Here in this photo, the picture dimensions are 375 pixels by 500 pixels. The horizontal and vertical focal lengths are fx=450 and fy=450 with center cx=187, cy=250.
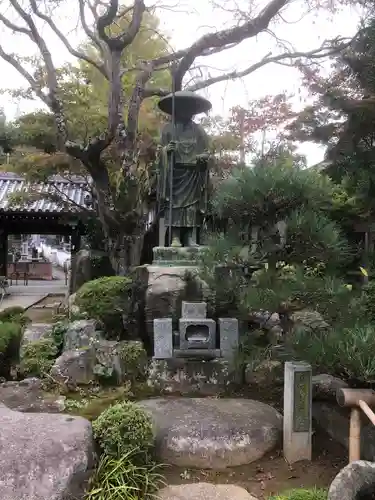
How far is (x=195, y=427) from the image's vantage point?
13.0ft

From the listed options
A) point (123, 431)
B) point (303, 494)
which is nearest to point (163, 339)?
point (123, 431)

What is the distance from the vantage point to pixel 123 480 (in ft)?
10.7

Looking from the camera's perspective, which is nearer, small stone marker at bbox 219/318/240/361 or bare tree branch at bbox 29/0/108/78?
small stone marker at bbox 219/318/240/361

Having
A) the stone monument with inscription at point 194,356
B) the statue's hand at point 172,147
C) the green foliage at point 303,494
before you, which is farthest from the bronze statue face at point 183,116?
the green foliage at point 303,494

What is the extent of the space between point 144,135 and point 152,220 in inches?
100

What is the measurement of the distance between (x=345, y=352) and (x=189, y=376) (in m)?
2.66

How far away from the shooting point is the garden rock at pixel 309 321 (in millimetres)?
3976

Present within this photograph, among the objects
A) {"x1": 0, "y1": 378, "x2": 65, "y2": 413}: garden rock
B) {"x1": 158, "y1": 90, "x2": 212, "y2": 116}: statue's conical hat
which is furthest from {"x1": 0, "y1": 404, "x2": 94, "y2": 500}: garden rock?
{"x1": 158, "y1": 90, "x2": 212, "y2": 116}: statue's conical hat

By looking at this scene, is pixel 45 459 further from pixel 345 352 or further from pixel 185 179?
pixel 185 179

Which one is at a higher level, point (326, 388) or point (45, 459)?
point (326, 388)

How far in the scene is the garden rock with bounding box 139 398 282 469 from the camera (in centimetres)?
378

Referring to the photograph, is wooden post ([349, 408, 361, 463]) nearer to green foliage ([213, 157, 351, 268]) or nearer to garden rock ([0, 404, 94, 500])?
green foliage ([213, 157, 351, 268])

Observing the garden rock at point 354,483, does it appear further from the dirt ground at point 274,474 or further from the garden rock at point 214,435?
the garden rock at point 214,435

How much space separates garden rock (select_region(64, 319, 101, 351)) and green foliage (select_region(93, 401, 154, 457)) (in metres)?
2.13
